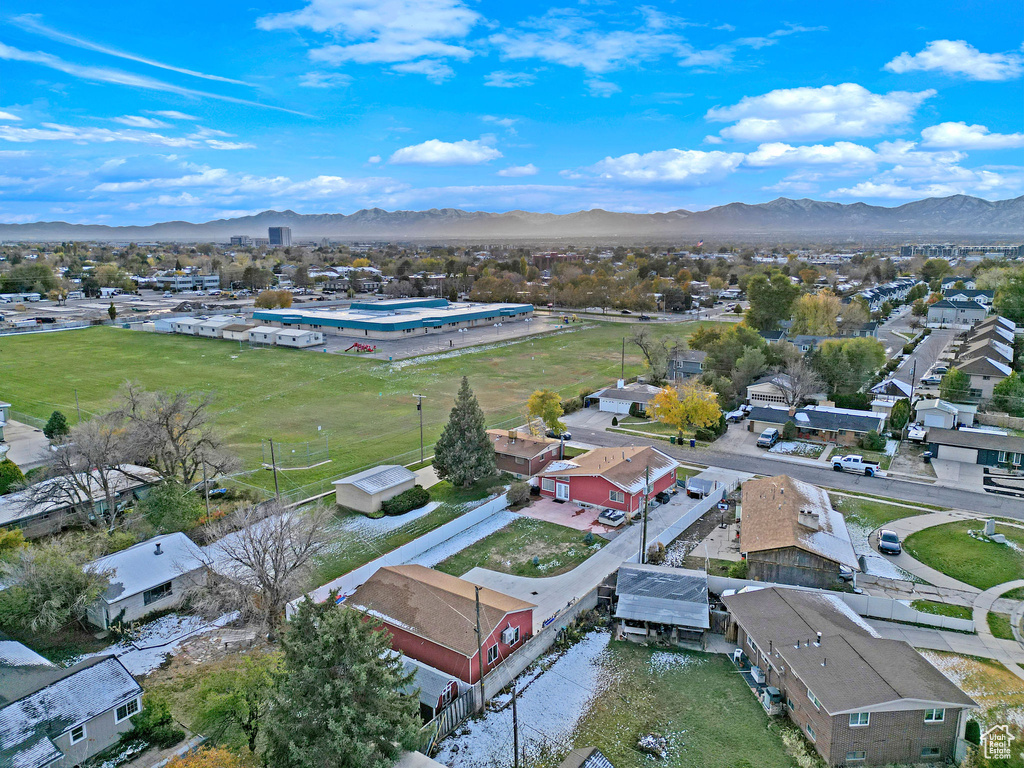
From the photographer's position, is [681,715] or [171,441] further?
[171,441]

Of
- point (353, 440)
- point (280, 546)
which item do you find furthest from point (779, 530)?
point (353, 440)

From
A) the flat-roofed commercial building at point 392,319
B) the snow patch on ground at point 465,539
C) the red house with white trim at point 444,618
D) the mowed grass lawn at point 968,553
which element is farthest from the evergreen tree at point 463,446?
the flat-roofed commercial building at point 392,319

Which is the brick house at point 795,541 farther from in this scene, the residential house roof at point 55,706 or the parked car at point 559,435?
the residential house roof at point 55,706

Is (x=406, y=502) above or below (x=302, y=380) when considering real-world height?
below

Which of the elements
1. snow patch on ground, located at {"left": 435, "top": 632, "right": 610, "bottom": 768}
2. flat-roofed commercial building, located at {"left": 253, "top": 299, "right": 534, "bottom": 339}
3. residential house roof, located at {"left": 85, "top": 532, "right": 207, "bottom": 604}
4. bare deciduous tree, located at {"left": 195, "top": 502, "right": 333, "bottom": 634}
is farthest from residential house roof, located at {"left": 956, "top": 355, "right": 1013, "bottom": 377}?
flat-roofed commercial building, located at {"left": 253, "top": 299, "right": 534, "bottom": 339}

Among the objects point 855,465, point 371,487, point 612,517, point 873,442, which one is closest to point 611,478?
point 612,517

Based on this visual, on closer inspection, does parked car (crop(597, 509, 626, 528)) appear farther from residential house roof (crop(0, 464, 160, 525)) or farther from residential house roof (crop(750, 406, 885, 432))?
residential house roof (crop(0, 464, 160, 525))

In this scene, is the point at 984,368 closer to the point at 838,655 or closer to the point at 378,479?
the point at 838,655
